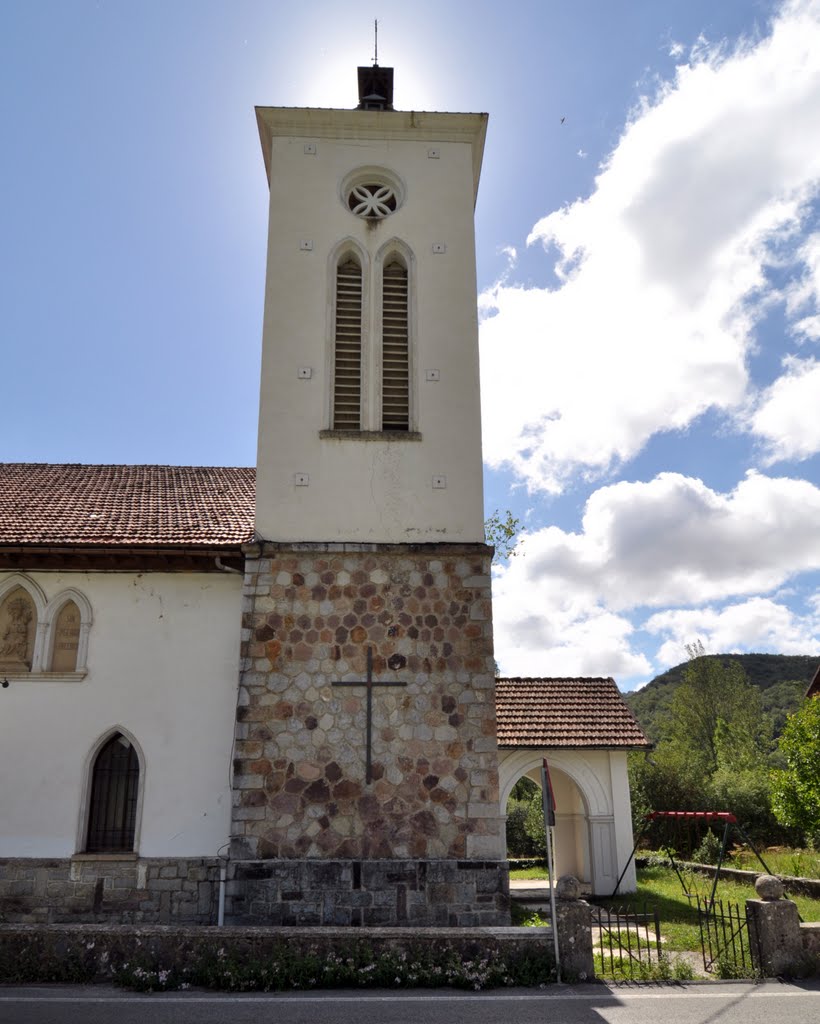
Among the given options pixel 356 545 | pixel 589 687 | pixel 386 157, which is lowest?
pixel 589 687

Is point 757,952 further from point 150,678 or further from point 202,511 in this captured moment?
point 202,511

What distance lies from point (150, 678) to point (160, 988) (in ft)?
14.4

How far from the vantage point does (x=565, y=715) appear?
18.5 meters

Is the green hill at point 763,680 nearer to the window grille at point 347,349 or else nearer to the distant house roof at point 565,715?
the distant house roof at point 565,715

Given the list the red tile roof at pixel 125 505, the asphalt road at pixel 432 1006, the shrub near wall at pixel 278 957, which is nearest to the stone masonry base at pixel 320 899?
the shrub near wall at pixel 278 957

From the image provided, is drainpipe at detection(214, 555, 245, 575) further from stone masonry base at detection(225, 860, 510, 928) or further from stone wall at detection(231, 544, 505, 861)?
stone masonry base at detection(225, 860, 510, 928)

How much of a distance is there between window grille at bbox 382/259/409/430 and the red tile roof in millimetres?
2873

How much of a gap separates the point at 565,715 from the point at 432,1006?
11.5 meters

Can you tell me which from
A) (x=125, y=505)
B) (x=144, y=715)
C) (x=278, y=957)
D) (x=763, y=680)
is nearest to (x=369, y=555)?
(x=144, y=715)

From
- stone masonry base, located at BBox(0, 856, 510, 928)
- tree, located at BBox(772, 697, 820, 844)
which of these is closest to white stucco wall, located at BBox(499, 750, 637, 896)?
tree, located at BBox(772, 697, 820, 844)

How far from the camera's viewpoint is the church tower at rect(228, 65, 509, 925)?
10188mm

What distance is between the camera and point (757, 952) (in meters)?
8.69

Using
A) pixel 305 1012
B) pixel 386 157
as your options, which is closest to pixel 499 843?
pixel 305 1012

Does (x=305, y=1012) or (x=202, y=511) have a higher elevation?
(x=202, y=511)
